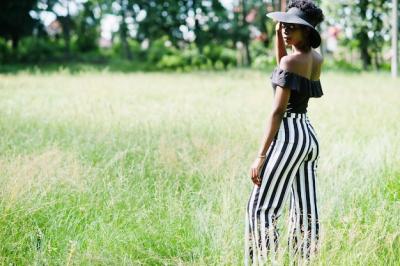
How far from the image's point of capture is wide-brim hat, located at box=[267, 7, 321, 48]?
2498 millimetres

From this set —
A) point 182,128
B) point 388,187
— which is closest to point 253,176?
point 388,187

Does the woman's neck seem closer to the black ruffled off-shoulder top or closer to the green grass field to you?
the black ruffled off-shoulder top

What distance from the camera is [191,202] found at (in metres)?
4.01

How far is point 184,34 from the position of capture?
26219 millimetres

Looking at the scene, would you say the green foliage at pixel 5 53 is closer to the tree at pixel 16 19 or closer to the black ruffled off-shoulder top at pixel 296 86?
the tree at pixel 16 19

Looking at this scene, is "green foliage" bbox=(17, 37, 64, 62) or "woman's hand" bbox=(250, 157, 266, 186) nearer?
"woman's hand" bbox=(250, 157, 266, 186)

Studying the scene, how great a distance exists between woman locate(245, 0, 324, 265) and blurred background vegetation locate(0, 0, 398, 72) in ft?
65.9

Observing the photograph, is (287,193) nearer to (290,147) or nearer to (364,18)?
(290,147)

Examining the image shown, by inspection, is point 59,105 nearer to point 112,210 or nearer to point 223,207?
point 112,210

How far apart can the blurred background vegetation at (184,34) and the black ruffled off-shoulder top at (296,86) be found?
20156mm

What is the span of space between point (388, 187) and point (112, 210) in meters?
2.46

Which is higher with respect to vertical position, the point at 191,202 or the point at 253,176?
the point at 253,176

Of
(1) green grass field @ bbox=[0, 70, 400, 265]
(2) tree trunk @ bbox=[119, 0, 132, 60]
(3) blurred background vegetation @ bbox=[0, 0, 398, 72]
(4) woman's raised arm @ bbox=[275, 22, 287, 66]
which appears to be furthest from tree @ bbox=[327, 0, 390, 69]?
(4) woman's raised arm @ bbox=[275, 22, 287, 66]

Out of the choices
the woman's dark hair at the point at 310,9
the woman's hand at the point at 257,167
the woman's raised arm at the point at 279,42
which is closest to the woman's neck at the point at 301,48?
the woman's dark hair at the point at 310,9
